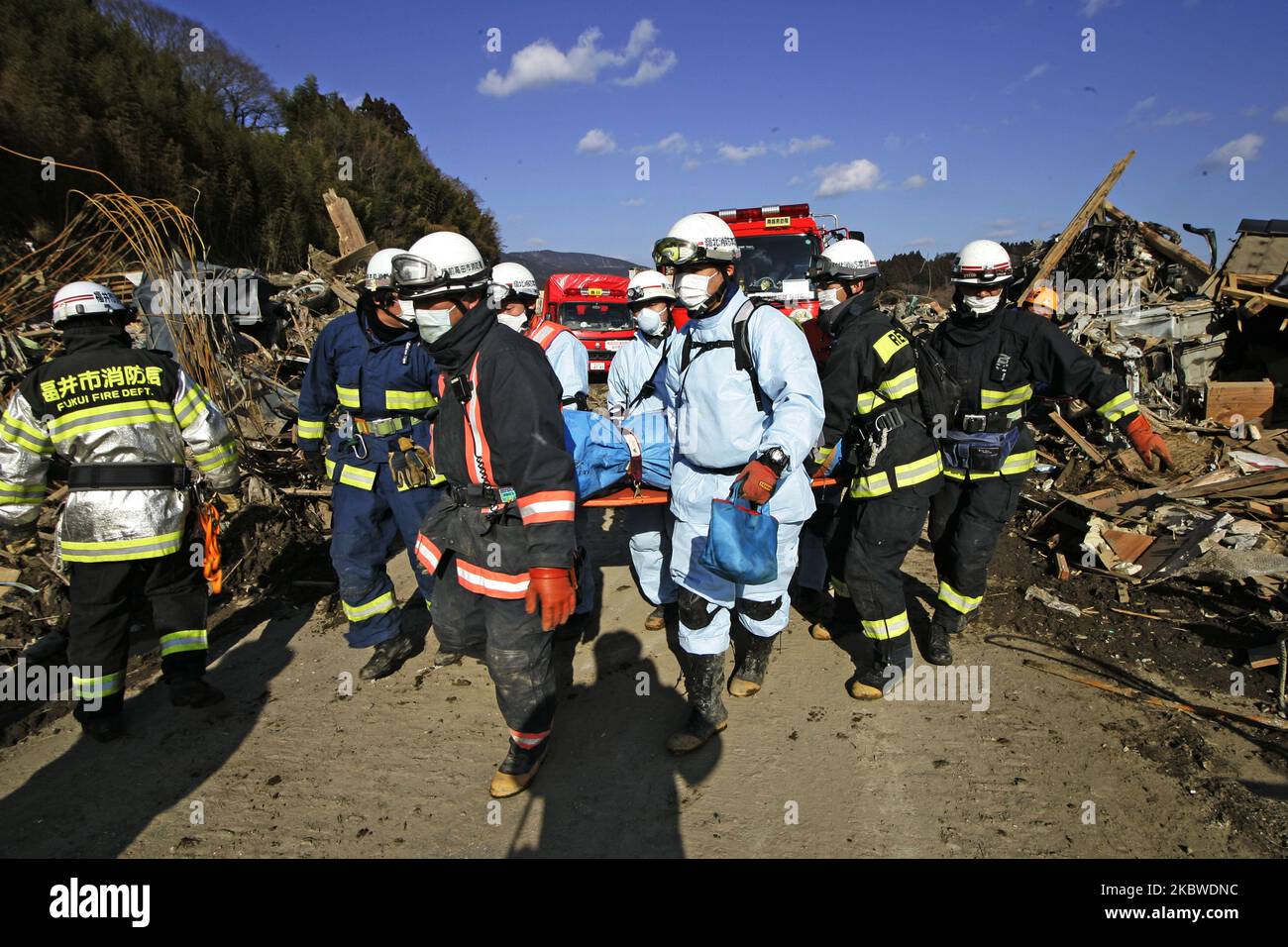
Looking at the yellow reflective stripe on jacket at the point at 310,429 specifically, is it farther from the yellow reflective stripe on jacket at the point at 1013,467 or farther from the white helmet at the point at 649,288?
the yellow reflective stripe on jacket at the point at 1013,467

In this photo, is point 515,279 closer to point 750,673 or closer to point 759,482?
point 759,482

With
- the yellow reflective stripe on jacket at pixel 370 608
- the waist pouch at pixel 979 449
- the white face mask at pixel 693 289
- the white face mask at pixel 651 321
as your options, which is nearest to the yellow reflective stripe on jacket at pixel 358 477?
the yellow reflective stripe on jacket at pixel 370 608

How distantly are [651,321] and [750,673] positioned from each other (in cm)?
274

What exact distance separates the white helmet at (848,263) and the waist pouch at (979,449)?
101 cm

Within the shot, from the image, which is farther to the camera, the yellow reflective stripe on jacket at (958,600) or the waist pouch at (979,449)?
the yellow reflective stripe on jacket at (958,600)

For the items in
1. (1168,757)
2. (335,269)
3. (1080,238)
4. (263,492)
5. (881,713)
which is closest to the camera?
(1168,757)

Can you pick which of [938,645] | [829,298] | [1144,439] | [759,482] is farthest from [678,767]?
[1144,439]

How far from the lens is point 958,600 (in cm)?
396

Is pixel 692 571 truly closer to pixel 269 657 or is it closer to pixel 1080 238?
pixel 269 657

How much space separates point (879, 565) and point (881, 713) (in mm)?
740

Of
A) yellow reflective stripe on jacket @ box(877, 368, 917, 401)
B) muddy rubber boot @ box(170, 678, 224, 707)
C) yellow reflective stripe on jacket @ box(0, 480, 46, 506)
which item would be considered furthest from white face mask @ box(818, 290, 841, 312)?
yellow reflective stripe on jacket @ box(0, 480, 46, 506)

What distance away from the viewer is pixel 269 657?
14.1 feet

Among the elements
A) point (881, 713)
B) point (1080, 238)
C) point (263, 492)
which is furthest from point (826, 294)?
point (1080, 238)

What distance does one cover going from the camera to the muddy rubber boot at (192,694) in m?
3.73
